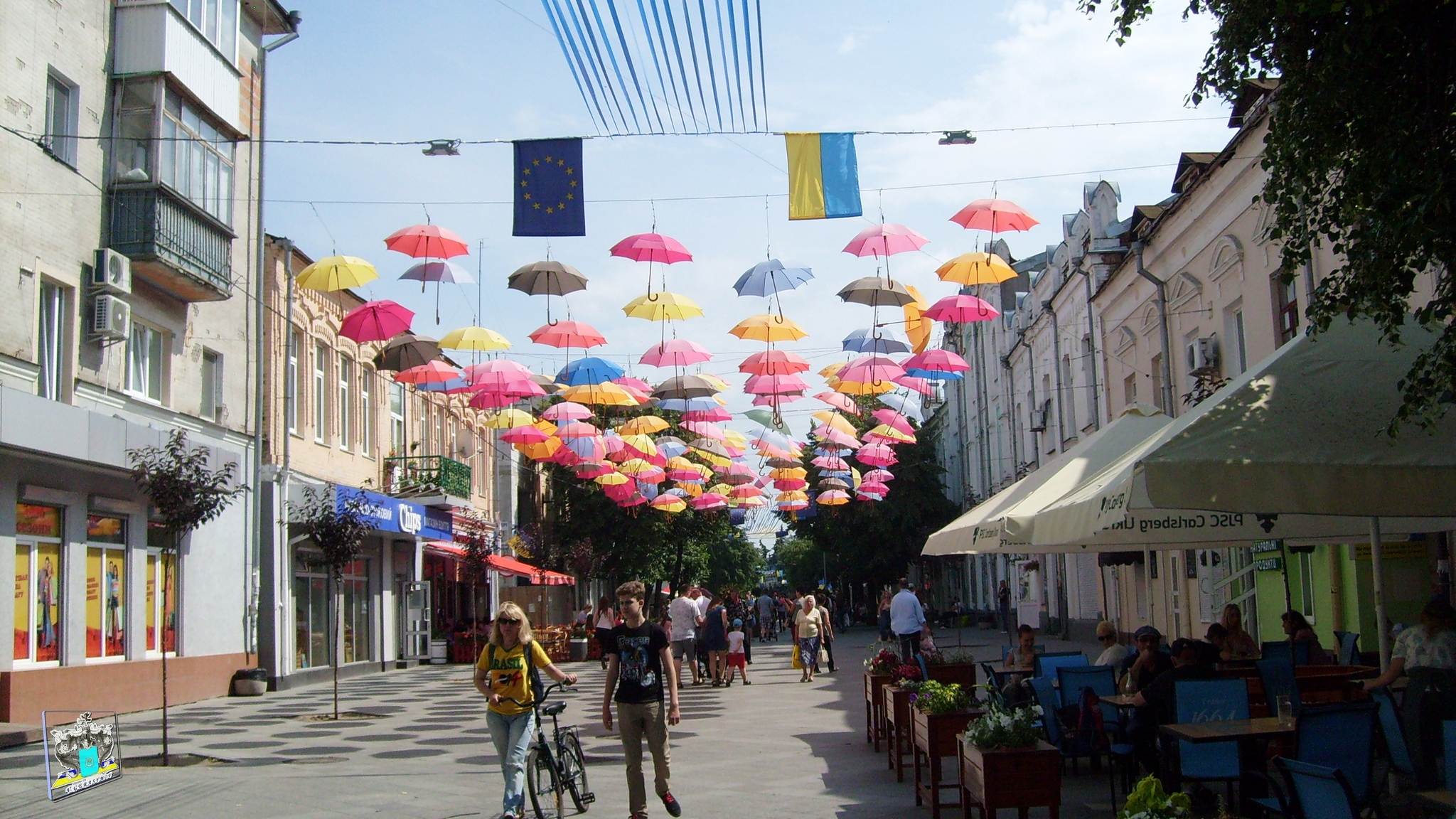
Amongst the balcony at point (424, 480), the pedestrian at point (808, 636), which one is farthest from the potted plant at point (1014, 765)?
the balcony at point (424, 480)

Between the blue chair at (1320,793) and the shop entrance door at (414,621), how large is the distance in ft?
93.2

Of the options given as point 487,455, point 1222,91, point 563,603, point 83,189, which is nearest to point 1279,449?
point 1222,91

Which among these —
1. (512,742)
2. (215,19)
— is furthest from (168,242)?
(512,742)

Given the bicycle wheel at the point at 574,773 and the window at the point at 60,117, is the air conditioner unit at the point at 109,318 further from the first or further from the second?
the bicycle wheel at the point at 574,773

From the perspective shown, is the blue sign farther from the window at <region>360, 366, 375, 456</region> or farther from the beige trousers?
the beige trousers

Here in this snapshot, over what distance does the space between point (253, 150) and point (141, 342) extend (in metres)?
5.13

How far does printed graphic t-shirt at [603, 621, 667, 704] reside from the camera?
368 inches

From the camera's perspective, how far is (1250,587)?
21.3 metres

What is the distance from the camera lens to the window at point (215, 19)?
66.1 feet

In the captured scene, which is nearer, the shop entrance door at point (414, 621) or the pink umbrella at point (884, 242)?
the pink umbrella at point (884, 242)

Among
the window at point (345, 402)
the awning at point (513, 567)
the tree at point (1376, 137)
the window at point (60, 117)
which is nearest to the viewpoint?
the tree at point (1376, 137)

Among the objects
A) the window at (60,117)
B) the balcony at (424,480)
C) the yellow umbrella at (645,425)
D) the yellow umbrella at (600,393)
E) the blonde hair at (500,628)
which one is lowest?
the blonde hair at (500,628)

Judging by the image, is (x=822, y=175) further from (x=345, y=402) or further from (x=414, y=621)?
(x=414, y=621)

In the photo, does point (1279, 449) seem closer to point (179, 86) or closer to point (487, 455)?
point (179, 86)
